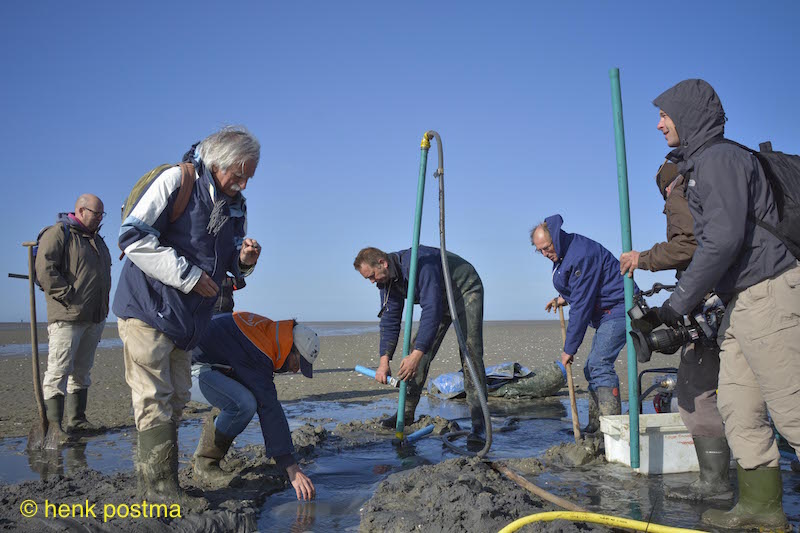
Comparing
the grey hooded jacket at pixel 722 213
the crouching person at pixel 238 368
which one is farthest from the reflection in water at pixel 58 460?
the grey hooded jacket at pixel 722 213

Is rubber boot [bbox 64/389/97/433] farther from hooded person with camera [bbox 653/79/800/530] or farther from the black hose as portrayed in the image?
hooded person with camera [bbox 653/79/800/530]

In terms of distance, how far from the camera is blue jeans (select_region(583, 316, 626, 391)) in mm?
5535

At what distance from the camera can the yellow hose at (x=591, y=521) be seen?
9.23 feet

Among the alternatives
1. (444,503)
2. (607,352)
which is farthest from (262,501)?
(607,352)

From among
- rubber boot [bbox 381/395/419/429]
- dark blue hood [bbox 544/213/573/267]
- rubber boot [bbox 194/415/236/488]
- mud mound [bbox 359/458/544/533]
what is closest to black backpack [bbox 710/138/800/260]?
mud mound [bbox 359/458/544/533]

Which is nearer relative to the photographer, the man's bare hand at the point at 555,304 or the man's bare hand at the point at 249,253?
the man's bare hand at the point at 249,253

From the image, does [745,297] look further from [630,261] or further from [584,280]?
[584,280]

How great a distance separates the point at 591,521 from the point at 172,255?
2.58 meters

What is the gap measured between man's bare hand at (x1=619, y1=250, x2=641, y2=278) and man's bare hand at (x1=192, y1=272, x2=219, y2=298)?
2.72 meters

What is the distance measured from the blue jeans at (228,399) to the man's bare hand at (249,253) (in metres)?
1.67

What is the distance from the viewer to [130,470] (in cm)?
480

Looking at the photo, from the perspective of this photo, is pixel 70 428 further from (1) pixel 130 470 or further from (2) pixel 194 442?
(1) pixel 130 470

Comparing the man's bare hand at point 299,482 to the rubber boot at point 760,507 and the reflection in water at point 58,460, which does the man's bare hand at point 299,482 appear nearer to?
the reflection in water at point 58,460

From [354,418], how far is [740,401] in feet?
15.4
